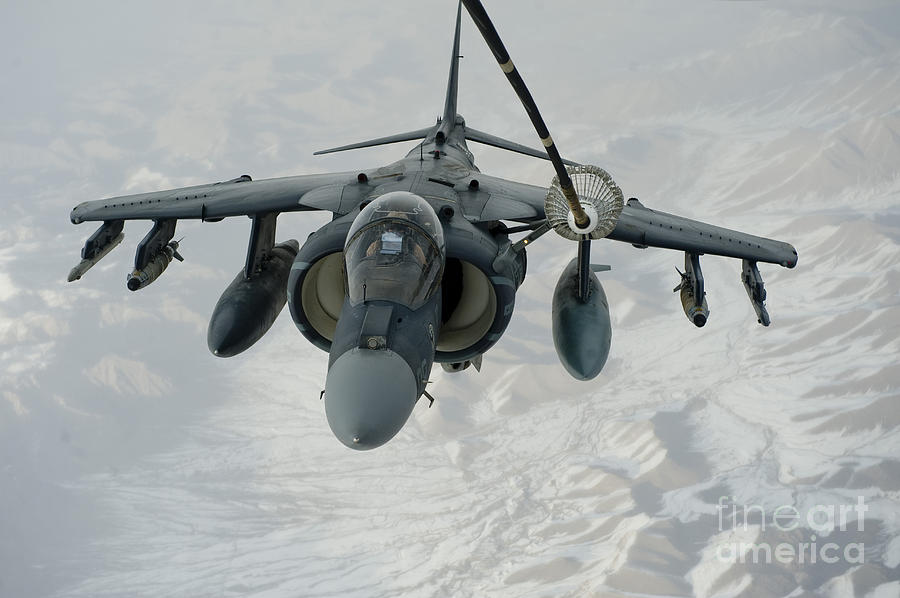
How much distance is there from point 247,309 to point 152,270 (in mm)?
2987

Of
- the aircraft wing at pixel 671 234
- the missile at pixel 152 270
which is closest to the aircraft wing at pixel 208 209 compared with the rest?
the missile at pixel 152 270

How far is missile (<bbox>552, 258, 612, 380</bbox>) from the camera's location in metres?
12.8

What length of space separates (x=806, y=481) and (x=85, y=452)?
14769cm

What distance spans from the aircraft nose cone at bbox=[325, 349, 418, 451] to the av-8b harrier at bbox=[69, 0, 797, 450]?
2cm

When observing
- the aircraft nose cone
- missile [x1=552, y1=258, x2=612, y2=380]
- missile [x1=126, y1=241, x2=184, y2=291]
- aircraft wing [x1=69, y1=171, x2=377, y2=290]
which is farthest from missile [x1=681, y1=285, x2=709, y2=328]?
missile [x1=126, y1=241, x2=184, y2=291]

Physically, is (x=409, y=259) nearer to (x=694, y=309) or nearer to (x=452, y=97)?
(x=694, y=309)

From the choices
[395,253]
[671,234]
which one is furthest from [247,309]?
[671,234]

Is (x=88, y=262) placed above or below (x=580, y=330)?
above

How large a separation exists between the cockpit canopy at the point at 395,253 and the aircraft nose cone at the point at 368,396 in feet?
3.25

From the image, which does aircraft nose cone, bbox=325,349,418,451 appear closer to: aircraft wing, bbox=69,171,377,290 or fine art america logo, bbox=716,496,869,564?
aircraft wing, bbox=69,171,377,290

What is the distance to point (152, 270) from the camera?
51.6ft

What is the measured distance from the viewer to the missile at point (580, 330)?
1280 centimetres

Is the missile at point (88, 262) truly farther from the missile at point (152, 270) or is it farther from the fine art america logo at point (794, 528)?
the fine art america logo at point (794, 528)

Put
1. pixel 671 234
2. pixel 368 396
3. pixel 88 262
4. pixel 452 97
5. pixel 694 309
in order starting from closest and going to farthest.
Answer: pixel 368 396, pixel 694 309, pixel 671 234, pixel 88 262, pixel 452 97
